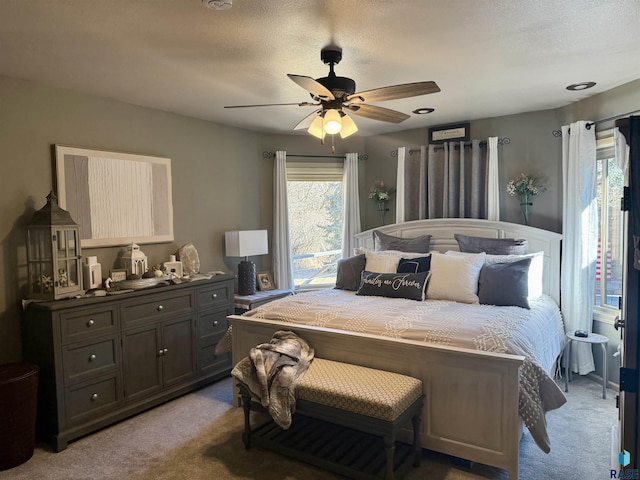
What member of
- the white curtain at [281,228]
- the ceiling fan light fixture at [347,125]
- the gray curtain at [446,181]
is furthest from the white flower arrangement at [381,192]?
the ceiling fan light fixture at [347,125]

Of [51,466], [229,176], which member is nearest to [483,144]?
[229,176]

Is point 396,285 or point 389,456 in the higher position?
point 396,285

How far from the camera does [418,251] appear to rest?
4508 mm

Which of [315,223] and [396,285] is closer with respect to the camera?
[396,285]

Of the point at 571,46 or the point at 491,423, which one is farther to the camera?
the point at 571,46

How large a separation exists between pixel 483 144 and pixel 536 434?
3192mm

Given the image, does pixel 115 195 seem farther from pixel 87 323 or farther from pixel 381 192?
pixel 381 192

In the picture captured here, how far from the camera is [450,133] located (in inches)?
192

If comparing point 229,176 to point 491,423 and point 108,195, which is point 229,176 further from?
point 491,423

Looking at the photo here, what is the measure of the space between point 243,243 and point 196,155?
1.04m

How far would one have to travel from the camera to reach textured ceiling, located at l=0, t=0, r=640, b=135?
83.4 inches

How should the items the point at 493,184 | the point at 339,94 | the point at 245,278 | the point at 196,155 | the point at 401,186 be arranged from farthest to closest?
the point at 401,186 < the point at 245,278 < the point at 493,184 < the point at 196,155 < the point at 339,94

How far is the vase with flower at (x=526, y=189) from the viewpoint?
4309 mm

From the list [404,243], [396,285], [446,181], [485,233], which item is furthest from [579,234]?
[396,285]
